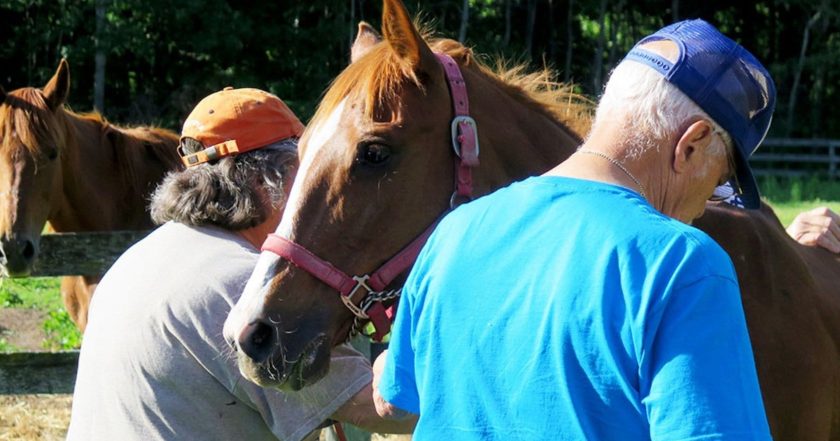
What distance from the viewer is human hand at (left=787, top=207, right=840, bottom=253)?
3.43 metres

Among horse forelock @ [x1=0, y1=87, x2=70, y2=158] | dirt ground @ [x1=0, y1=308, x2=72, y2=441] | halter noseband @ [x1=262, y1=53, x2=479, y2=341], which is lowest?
dirt ground @ [x1=0, y1=308, x2=72, y2=441]

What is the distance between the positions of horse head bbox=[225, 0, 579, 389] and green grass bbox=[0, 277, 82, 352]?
17.6ft

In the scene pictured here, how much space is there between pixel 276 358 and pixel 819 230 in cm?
209

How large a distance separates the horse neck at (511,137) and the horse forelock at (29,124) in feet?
12.6

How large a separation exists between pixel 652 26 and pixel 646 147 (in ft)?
108

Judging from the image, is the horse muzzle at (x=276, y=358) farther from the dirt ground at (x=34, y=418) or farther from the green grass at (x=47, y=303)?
the green grass at (x=47, y=303)

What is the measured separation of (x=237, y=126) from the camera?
2.73 metres

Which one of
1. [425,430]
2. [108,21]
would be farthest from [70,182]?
[108,21]

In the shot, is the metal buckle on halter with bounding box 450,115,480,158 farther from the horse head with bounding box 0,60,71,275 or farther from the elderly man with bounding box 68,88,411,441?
the horse head with bounding box 0,60,71,275

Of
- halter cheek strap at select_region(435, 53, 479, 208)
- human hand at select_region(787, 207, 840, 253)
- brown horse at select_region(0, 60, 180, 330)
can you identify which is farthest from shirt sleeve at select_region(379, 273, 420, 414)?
brown horse at select_region(0, 60, 180, 330)

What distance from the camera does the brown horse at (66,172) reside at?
18.8 ft

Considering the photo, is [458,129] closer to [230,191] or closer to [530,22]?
[230,191]

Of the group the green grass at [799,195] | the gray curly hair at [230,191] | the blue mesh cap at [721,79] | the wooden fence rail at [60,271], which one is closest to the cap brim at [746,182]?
the blue mesh cap at [721,79]

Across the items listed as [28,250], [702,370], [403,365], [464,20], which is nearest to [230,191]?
[403,365]
